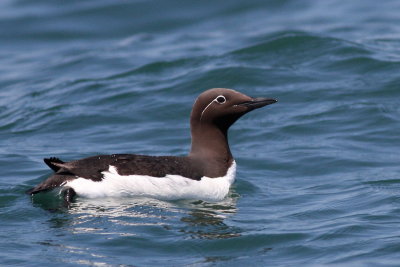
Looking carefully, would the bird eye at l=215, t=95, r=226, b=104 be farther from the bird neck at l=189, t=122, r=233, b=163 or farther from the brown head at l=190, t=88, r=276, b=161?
the bird neck at l=189, t=122, r=233, b=163

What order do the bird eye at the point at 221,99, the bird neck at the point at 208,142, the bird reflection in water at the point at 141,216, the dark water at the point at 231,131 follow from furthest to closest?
the bird neck at the point at 208,142, the bird eye at the point at 221,99, the bird reflection in water at the point at 141,216, the dark water at the point at 231,131

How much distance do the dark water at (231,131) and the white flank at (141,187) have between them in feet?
0.35

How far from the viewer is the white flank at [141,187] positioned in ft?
32.7

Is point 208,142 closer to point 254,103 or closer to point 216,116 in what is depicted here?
point 216,116

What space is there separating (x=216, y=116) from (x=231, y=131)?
331 cm

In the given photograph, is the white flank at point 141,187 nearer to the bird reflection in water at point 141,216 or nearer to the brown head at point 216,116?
the bird reflection in water at point 141,216

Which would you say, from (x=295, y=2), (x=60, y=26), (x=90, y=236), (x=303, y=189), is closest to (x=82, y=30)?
(x=60, y=26)

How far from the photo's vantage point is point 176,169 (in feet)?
34.0

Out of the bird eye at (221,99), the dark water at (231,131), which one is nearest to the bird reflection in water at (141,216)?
the dark water at (231,131)

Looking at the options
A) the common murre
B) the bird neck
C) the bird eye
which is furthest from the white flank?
the bird eye

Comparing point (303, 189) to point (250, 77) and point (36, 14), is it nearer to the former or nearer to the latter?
point (250, 77)

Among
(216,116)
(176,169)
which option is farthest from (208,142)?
(176,169)

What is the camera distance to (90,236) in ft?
29.4

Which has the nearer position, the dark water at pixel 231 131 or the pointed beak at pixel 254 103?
the dark water at pixel 231 131
